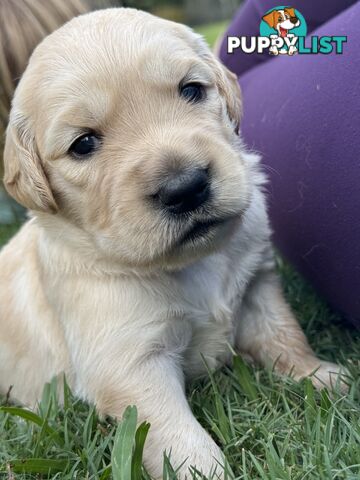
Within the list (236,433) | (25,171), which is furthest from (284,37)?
(236,433)

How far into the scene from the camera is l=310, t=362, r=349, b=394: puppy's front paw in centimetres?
245

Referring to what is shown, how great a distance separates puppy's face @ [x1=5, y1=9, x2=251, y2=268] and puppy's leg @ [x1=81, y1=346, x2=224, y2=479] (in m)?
0.40

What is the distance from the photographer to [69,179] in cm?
236

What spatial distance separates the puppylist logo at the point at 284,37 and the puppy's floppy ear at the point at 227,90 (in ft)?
1.94

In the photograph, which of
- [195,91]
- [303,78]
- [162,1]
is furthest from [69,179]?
[162,1]

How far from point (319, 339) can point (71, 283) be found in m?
1.19

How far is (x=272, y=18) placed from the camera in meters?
3.72

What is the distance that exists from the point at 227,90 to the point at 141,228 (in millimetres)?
788

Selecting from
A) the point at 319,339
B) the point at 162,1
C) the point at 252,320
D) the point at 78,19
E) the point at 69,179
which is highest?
the point at 78,19

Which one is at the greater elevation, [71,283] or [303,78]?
[303,78]

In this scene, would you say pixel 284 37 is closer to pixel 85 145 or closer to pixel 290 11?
pixel 290 11

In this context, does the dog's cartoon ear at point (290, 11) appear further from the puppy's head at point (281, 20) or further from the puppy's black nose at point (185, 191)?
the puppy's black nose at point (185, 191)

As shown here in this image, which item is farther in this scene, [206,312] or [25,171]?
[206,312]

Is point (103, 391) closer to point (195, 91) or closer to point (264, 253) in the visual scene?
point (264, 253)
